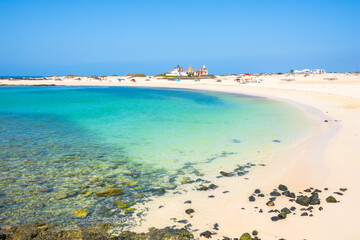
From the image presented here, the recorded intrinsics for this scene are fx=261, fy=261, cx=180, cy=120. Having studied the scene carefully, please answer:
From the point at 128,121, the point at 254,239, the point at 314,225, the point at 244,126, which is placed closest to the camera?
the point at 254,239

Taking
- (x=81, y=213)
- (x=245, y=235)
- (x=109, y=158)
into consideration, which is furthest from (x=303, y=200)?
(x=109, y=158)

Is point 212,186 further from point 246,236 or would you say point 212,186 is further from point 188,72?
point 188,72

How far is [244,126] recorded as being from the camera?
709 inches

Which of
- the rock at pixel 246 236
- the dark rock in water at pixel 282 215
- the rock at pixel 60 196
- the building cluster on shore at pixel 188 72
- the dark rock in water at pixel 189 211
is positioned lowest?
the rock at pixel 60 196

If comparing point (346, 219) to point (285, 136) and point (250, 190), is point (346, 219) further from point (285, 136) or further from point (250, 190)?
point (285, 136)

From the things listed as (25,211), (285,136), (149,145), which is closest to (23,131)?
(149,145)

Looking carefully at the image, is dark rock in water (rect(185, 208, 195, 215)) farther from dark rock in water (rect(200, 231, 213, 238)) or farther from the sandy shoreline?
dark rock in water (rect(200, 231, 213, 238))

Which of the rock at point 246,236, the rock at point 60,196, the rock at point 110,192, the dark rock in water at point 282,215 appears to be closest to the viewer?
the rock at point 246,236

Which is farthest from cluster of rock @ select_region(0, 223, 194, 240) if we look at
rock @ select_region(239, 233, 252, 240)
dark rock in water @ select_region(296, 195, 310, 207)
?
dark rock in water @ select_region(296, 195, 310, 207)

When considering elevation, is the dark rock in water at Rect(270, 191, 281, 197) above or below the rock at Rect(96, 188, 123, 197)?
above

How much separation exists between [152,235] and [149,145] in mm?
7772

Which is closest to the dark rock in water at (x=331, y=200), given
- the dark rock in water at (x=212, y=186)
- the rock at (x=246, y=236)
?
the rock at (x=246, y=236)

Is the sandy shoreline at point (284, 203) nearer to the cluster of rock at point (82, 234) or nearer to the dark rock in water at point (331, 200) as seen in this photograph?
the dark rock in water at point (331, 200)

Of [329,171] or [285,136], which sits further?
[285,136]
